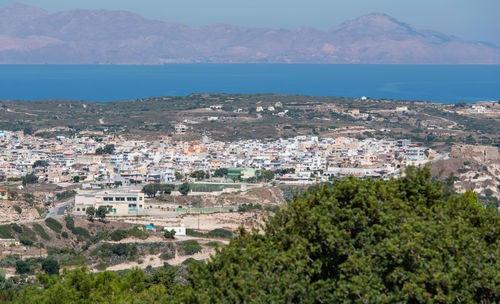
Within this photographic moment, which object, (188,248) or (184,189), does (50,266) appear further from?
(184,189)

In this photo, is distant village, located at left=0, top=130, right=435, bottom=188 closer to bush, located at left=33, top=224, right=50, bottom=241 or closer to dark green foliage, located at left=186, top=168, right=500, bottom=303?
bush, located at left=33, top=224, right=50, bottom=241

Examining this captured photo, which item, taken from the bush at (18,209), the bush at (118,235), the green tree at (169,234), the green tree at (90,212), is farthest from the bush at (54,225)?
the green tree at (169,234)

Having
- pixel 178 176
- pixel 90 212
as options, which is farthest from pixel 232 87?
pixel 90 212

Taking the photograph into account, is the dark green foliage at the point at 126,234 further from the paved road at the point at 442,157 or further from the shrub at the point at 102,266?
the paved road at the point at 442,157

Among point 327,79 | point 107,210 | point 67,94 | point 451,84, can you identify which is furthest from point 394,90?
point 107,210

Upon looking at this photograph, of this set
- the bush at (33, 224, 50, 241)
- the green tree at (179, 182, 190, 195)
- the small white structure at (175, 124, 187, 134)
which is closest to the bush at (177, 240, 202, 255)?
the bush at (33, 224, 50, 241)

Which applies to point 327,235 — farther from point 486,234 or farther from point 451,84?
point 451,84

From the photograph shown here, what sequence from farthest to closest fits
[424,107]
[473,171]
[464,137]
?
[424,107], [464,137], [473,171]
